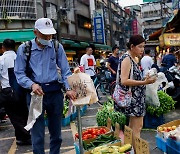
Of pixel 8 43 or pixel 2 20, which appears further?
pixel 2 20

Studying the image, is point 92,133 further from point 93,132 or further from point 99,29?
point 99,29

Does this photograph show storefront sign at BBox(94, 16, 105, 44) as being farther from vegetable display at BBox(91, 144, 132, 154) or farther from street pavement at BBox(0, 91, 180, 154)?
vegetable display at BBox(91, 144, 132, 154)

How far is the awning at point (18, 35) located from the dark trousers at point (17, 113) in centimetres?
1166

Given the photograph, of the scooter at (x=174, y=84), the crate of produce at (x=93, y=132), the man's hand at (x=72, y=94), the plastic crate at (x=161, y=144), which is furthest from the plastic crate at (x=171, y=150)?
the scooter at (x=174, y=84)

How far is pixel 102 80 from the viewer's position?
11.4 metres

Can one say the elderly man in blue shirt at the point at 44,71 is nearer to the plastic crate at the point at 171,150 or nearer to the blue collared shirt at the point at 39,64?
the blue collared shirt at the point at 39,64

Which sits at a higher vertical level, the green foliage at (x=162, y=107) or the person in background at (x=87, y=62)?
the person in background at (x=87, y=62)

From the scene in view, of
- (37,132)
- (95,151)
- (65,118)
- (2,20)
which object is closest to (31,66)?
(37,132)

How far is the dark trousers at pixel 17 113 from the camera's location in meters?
5.56

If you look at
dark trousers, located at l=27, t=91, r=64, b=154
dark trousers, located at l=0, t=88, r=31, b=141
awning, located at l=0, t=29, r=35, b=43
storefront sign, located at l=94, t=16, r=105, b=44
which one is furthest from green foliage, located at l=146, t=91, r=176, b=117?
storefront sign, located at l=94, t=16, r=105, b=44

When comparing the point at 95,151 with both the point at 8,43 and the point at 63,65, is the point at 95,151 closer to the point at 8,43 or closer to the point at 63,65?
the point at 63,65

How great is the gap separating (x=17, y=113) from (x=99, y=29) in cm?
3120

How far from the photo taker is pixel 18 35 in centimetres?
1722

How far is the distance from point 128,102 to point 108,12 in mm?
49746
